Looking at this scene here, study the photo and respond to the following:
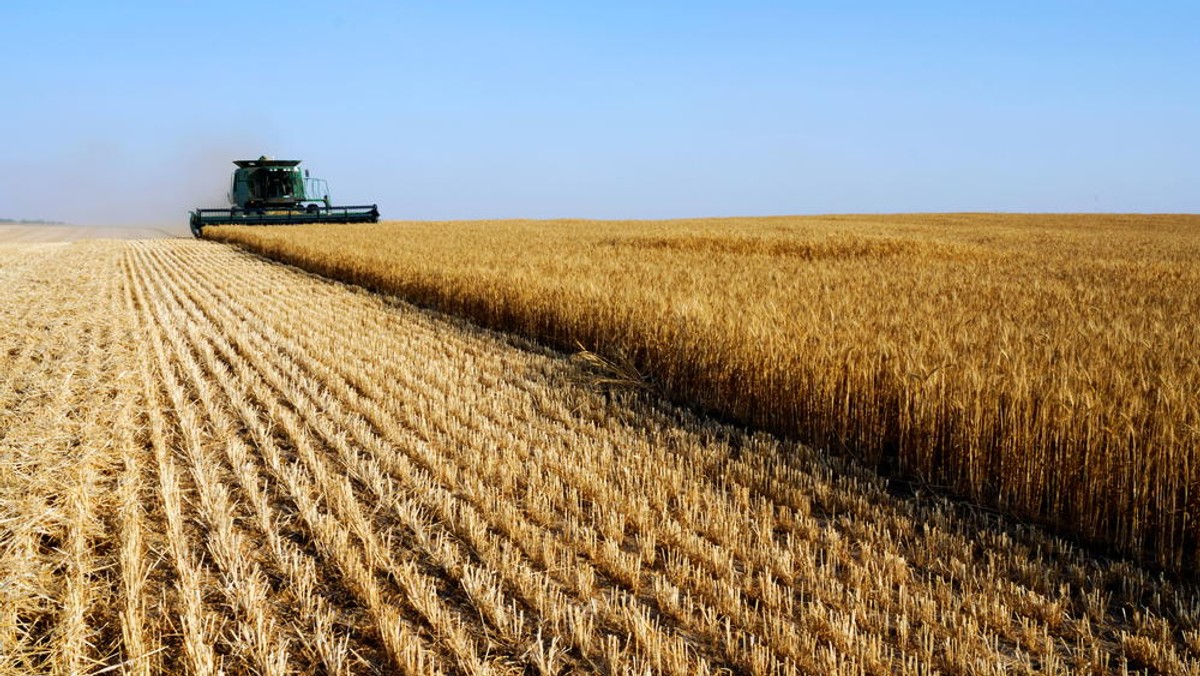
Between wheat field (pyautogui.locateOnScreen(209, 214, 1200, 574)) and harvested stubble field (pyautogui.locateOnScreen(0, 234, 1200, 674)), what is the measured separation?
0.84ft

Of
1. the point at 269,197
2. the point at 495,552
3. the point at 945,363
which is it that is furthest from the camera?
the point at 269,197

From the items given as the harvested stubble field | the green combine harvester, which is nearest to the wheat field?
the harvested stubble field

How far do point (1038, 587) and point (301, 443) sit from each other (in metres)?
3.83

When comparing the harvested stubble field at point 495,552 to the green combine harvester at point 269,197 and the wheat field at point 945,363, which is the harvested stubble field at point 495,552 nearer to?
the wheat field at point 945,363

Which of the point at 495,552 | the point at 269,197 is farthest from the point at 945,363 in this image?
the point at 269,197

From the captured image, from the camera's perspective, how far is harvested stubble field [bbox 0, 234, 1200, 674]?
2725mm

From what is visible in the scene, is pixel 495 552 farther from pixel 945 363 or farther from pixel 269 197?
pixel 269 197

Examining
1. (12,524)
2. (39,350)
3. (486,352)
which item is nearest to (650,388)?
(486,352)

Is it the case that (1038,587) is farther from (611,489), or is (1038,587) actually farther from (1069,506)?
(611,489)

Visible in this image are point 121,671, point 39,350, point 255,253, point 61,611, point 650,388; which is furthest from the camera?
point 255,253

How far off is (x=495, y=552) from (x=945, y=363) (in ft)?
8.56

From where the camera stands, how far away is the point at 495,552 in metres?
3.39

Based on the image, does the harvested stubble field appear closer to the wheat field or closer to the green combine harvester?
the wheat field

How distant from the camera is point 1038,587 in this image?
3133mm
